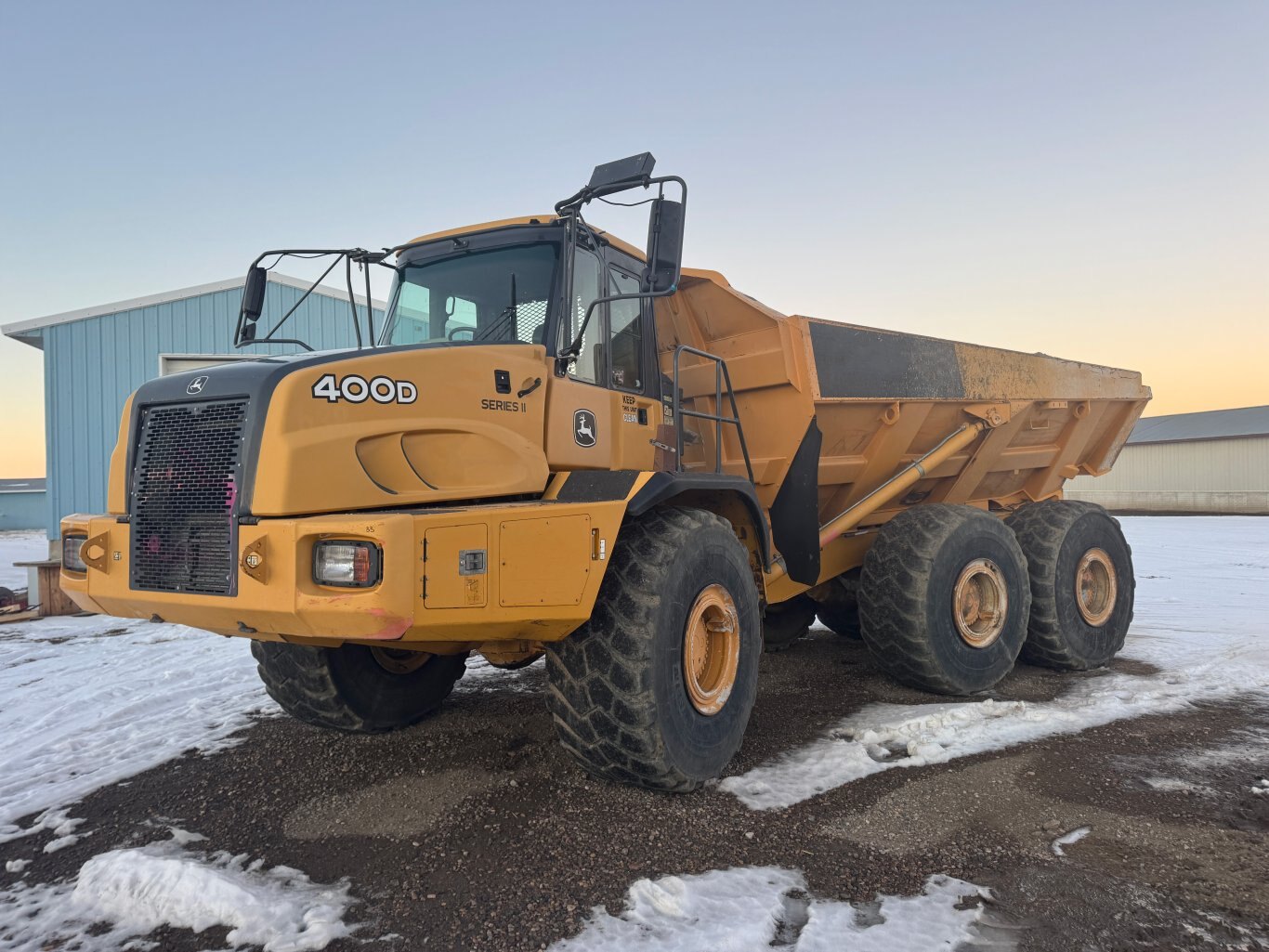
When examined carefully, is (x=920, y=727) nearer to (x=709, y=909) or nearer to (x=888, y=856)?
(x=888, y=856)

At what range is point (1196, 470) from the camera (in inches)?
1510

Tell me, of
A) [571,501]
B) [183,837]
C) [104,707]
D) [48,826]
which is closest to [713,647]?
[571,501]

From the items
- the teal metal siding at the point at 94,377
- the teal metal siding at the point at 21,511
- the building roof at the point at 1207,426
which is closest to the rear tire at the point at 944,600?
the teal metal siding at the point at 94,377

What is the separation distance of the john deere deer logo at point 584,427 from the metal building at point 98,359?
9403 millimetres

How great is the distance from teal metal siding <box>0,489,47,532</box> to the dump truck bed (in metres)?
41.5

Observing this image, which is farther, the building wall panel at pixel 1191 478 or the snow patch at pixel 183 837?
Answer: the building wall panel at pixel 1191 478

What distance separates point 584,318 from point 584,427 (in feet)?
1.79

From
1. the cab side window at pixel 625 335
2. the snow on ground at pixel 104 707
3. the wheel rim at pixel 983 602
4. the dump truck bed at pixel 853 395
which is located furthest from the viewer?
the wheel rim at pixel 983 602

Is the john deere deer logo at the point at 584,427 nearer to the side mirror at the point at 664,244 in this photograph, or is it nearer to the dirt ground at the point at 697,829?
the side mirror at the point at 664,244

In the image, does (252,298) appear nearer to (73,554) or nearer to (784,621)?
(73,554)

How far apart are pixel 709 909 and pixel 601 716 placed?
3.14 feet

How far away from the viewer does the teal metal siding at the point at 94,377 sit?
12.3 m

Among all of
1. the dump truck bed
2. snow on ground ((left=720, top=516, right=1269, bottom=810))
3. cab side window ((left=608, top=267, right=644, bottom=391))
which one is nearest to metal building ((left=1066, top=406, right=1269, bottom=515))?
snow on ground ((left=720, top=516, right=1269, bottom=810))

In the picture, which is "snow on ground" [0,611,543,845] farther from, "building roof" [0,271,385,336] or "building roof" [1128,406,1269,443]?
"building roof" [1128,406,1269,443]
